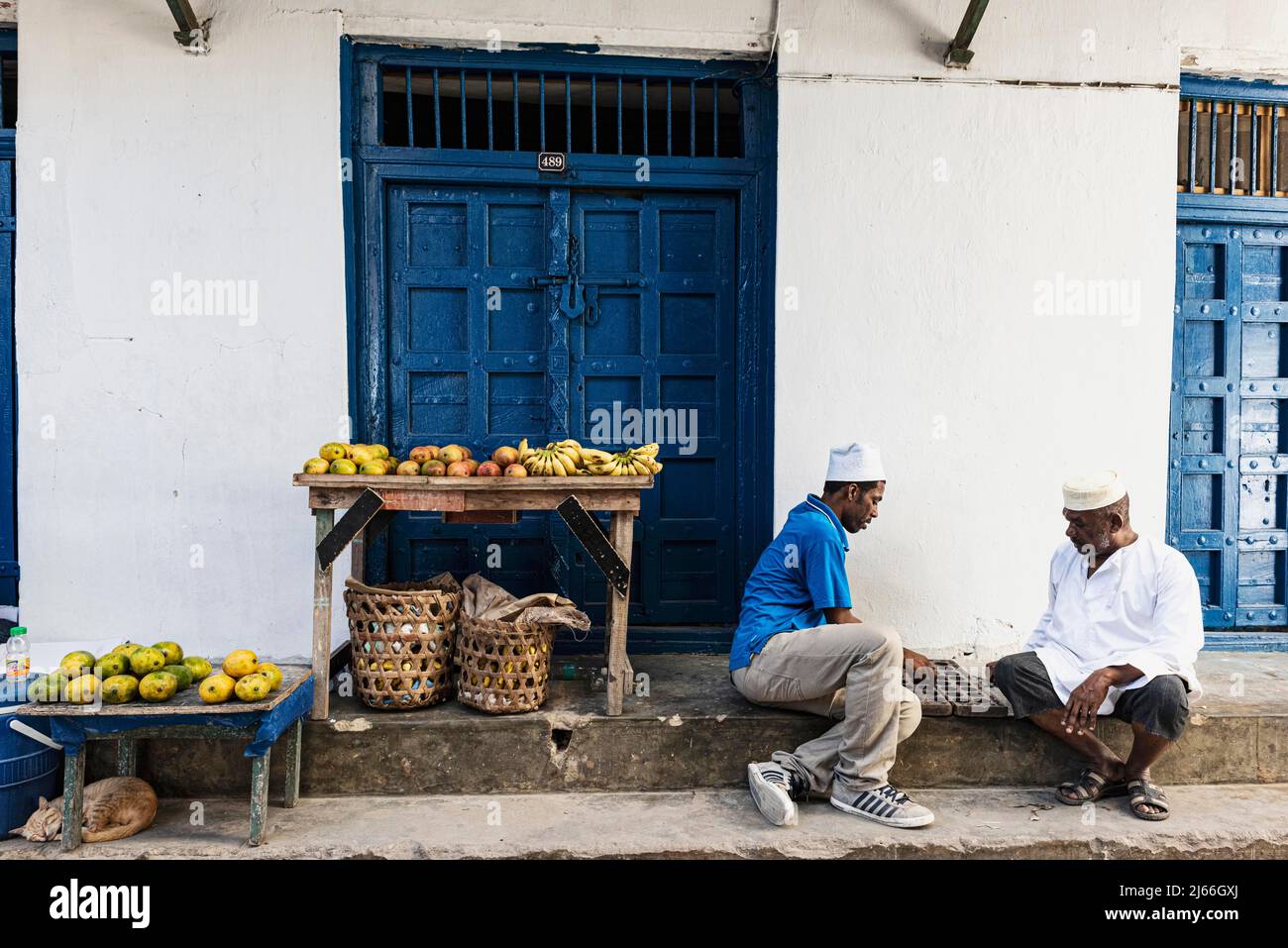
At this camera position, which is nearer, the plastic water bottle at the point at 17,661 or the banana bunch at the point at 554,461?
the plastic water bottle at the point at 17,661

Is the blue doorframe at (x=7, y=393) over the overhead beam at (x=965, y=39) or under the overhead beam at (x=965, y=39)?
under

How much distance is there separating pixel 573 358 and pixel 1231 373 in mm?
3713

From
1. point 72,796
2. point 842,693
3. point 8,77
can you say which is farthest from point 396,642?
point 8,77

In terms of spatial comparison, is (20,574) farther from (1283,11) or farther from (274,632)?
(1283,11)

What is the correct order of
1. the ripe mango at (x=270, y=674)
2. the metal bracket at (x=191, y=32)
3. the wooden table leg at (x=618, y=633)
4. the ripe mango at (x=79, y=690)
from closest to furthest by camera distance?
1. the ripe mango at (x=79, y=690)
2. the ripe mango at (x=270, y=674)
3. the wooden table leg at (x=618, y=633)
4. the metal bracket at (x=191, y=32)

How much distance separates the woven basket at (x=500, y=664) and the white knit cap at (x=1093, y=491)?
7.43 feet

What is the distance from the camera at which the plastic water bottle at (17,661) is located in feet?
11.5

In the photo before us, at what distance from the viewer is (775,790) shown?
138 inches

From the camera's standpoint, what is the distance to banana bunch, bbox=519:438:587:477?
3826 mm

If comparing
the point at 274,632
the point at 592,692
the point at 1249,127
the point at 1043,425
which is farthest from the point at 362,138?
the point at 1249,127

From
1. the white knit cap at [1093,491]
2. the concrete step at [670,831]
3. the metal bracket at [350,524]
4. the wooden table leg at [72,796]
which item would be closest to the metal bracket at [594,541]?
the metal bracket at [350,524]

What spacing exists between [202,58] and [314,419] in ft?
6.09

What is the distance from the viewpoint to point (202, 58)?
4457 mm

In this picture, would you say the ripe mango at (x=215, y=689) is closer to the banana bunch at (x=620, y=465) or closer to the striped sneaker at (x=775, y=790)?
the banana bunch at (x=620, y=465)
